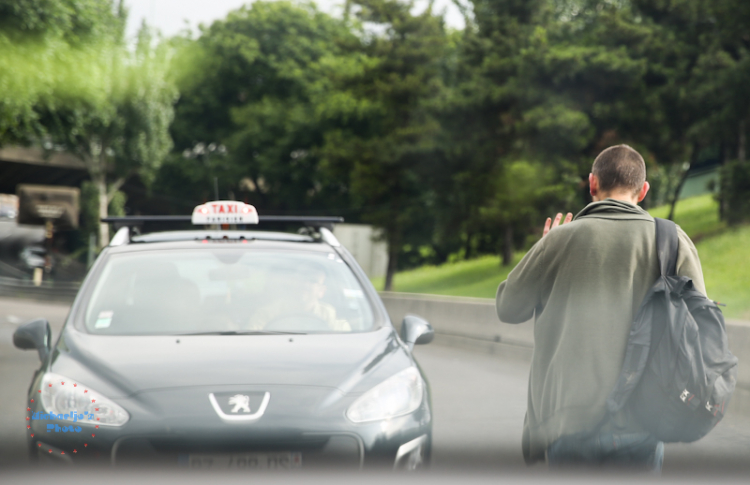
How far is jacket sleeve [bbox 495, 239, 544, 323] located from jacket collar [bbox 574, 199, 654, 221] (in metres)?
0.21

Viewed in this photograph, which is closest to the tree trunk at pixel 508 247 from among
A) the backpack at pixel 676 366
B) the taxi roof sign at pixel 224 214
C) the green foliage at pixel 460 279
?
the green foliage at pixel 460 279

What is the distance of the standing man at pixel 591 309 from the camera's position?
305cm

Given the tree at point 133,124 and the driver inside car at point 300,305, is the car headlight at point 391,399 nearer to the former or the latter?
the driver inside car at point 300,305

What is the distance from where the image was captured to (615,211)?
10.6ft

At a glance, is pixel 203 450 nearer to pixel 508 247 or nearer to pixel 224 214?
pixel 224 214

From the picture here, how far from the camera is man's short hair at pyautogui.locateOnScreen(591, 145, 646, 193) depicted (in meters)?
3.28

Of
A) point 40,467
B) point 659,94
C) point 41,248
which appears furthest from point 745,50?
point 41,248

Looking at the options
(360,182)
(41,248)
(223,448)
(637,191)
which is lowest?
(41,248)

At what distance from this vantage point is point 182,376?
373cm

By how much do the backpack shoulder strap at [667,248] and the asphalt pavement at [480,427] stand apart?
3.32ft

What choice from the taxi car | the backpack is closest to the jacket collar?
the backpack

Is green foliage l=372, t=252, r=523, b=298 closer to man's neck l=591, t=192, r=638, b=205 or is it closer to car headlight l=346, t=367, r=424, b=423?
car headlight l=346, t=367, r=424, b=423

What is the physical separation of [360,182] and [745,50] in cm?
1422

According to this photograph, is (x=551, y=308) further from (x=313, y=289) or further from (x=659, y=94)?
(x=659, y=94)
